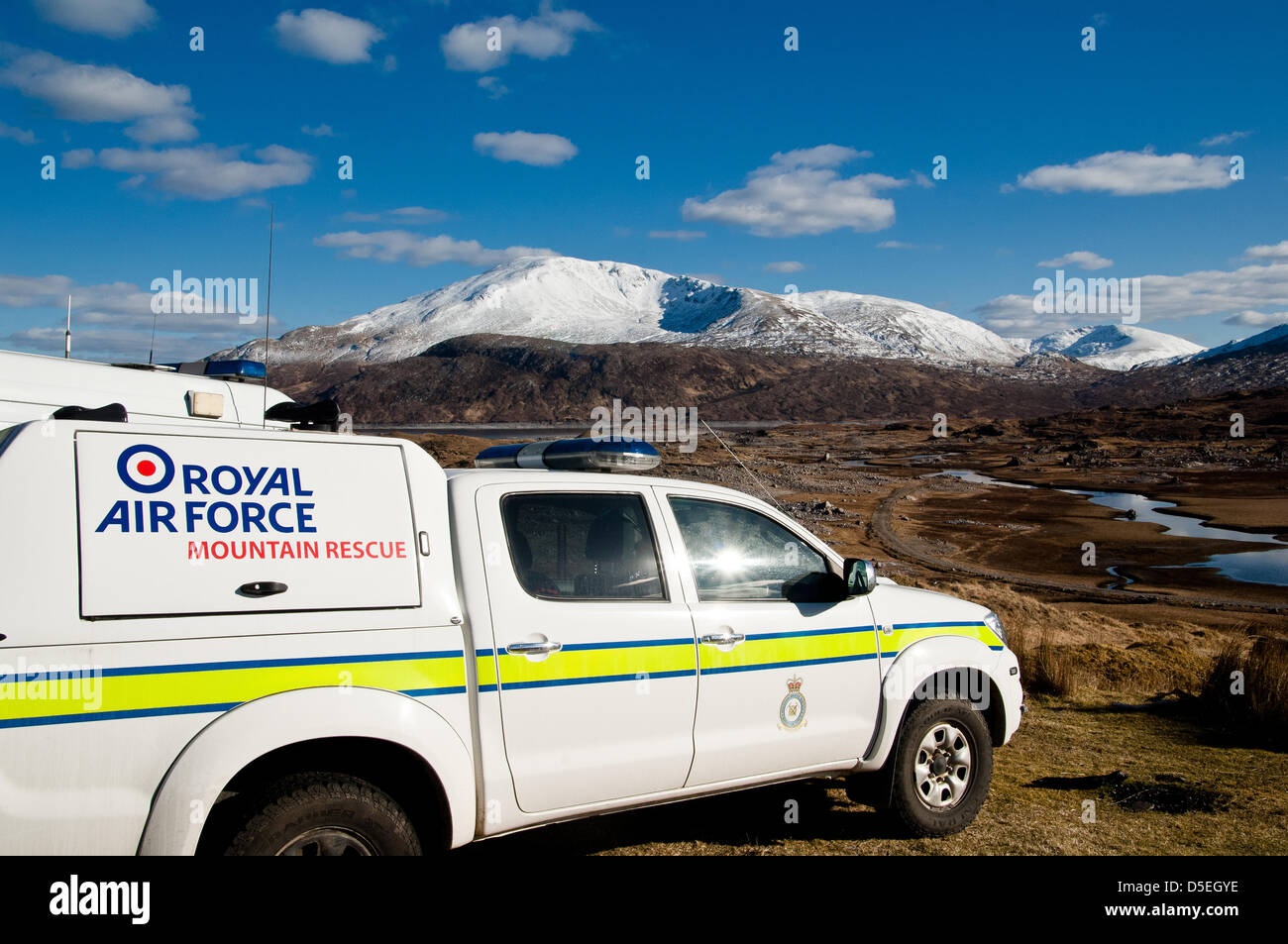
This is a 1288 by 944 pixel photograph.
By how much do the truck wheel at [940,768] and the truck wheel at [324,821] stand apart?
8.64ft

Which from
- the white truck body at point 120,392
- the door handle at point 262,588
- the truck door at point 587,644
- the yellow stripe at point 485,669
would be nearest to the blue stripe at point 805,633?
the truck door at point 587,644

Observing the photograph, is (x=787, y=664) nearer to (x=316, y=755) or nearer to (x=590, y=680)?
(x=590, y=680)

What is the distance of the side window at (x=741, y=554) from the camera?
4578 millimetres

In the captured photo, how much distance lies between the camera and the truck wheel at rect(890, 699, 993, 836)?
16.3 ft

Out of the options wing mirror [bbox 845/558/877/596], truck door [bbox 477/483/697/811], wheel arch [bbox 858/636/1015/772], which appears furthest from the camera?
wheel arch [bbox 858/636/1015/772]

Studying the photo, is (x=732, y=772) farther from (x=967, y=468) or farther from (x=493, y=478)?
(x=967, y=468)

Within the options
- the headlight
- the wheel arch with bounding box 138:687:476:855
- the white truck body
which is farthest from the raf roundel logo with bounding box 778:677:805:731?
the white truck body

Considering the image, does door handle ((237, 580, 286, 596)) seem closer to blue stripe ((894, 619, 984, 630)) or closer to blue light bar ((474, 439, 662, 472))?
blue light bar ((474, 439, 662, 472))

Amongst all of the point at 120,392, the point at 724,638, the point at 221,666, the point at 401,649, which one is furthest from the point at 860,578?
the point at 120,392

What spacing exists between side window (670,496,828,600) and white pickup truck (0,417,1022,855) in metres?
0.01

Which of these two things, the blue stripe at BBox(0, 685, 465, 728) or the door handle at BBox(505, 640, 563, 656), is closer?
the blue stripe at BBox(0, 685, 465, 728)

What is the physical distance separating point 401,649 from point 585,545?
111cm

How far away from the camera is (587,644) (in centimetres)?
400
